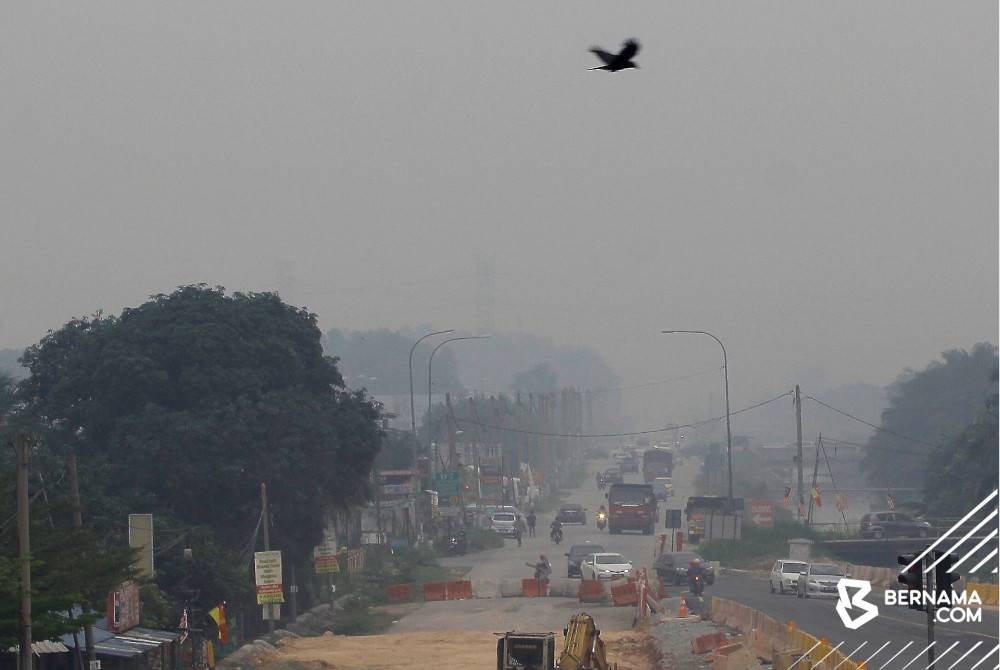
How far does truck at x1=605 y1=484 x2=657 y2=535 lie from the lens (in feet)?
305

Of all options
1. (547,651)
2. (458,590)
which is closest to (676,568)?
(458,590)

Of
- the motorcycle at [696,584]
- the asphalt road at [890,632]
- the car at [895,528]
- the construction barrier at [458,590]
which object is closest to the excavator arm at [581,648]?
the asphalt road at [890,632]

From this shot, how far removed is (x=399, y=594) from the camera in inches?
2458

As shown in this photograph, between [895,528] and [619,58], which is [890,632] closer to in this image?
[619,58]

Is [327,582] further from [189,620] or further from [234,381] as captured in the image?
[189,620]

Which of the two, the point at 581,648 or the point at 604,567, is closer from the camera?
the point at 581,648

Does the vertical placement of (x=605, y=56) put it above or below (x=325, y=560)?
above

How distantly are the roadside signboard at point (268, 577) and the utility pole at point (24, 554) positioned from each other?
17894 mm

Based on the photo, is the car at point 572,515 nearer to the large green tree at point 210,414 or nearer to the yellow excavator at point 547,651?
the large green tree at point 210,414

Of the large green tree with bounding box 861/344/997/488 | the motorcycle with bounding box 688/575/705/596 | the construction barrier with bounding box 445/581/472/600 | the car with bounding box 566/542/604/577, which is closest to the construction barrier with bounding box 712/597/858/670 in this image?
the motorcycle with bounding box 688/575/705/596

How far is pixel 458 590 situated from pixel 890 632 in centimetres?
2724

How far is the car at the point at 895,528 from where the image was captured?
72.6 metres

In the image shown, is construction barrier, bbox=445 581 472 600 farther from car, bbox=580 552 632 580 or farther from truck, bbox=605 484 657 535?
truck, bbox=605 484 657 535

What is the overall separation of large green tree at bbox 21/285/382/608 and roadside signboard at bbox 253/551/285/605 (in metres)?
3.60
